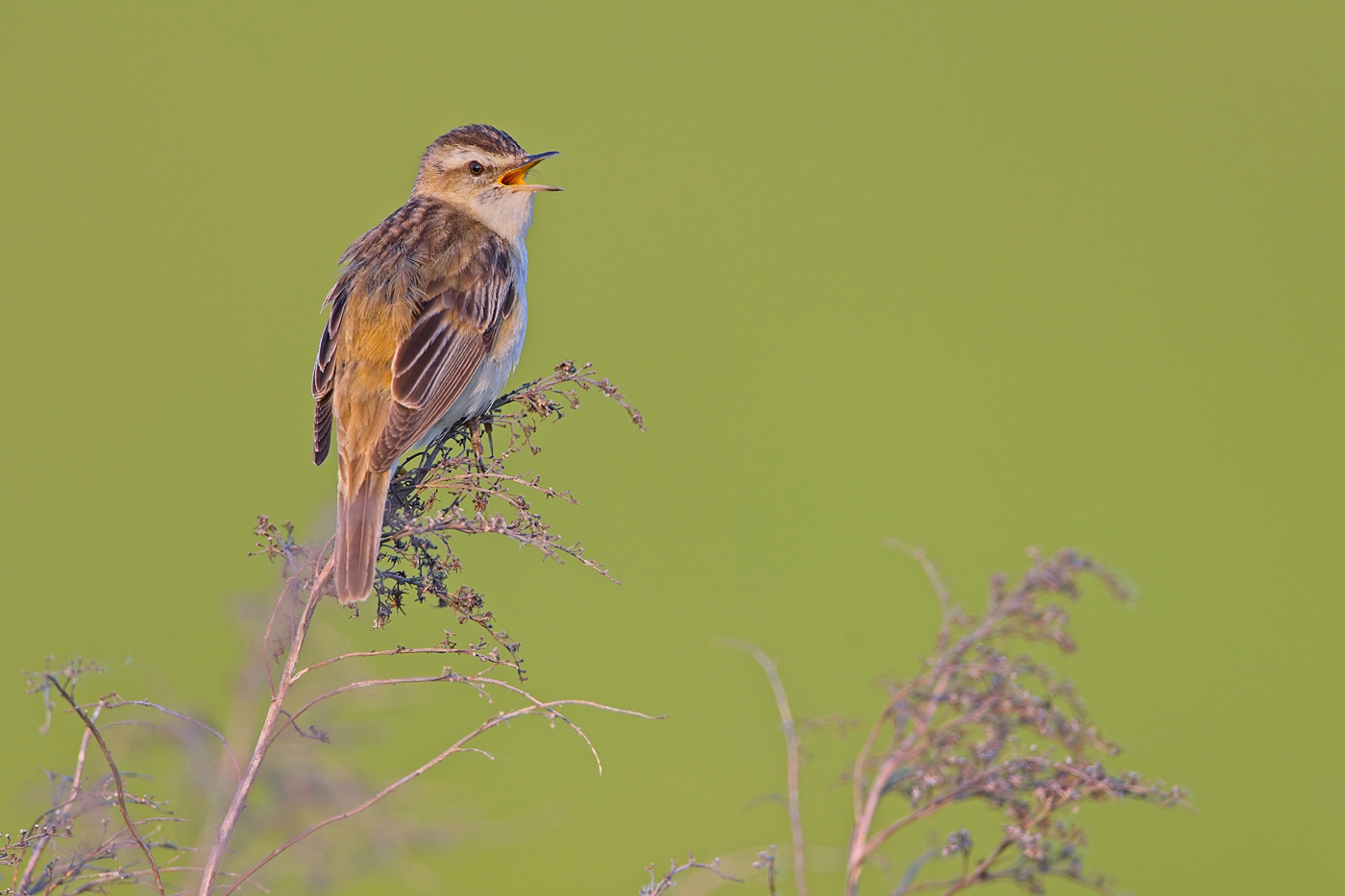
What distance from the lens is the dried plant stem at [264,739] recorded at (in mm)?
2127

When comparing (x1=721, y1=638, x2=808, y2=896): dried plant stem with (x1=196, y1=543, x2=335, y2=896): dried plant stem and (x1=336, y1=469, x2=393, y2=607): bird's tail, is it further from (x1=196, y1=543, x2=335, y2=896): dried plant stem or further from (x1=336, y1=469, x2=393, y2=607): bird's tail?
(x1=196, y1=543, x2=335, y2=896): dried plant stem

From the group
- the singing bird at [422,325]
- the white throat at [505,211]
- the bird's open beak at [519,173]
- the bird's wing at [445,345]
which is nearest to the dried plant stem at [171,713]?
the singing bird at [422,325]

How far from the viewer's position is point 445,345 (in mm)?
4469

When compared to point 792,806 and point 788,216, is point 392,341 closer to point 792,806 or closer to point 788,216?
point 792,806

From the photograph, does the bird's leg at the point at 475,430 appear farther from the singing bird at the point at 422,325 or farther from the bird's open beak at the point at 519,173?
the bird's open beak at the point at 519,173

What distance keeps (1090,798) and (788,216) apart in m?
15.6

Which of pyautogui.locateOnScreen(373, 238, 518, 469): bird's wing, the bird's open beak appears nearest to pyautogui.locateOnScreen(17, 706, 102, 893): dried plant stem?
pyautogui.locateOnScreen(373, 238, 518, 469): bird's wing

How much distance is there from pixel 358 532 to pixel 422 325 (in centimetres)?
137

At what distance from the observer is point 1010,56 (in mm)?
21453

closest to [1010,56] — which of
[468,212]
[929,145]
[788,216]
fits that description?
[929,145]

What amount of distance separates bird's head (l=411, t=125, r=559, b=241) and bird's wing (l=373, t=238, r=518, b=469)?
44cm

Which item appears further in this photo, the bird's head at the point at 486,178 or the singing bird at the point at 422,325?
the bird's head at the point at 486,178

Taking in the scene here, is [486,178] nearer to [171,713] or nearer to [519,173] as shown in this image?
[519,173]

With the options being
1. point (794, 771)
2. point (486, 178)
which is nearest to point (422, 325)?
point (486, 178)
